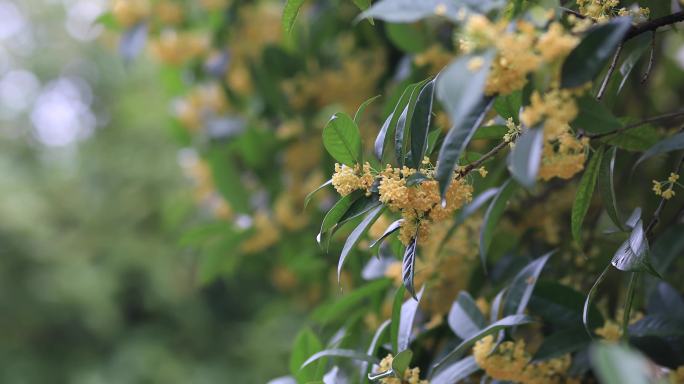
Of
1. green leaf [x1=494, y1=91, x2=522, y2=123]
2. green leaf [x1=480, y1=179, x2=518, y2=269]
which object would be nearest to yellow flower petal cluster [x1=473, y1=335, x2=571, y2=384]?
green leaf [x1=480, y1=179, x2=518, y2=269]

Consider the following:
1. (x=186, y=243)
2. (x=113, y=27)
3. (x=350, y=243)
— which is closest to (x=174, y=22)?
(x=113, y=27)

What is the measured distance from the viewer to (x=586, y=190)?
0.63 m

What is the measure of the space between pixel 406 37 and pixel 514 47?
2.38 ft

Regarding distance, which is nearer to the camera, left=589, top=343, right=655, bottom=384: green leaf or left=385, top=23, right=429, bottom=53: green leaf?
left=589, top=343, right=655, bottom=384: green leaf

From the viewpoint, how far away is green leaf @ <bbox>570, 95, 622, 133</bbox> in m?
0.50

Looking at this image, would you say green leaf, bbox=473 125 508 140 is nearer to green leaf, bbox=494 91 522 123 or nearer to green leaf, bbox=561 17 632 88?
green leaf, bbox=494 91 522 123

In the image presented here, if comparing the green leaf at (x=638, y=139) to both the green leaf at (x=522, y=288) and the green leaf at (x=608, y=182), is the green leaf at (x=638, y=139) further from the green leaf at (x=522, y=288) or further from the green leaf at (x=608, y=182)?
the green leaf at (x=522, y=288)

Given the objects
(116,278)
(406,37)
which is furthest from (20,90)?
(406,37)

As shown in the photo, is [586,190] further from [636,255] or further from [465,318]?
[465,318]

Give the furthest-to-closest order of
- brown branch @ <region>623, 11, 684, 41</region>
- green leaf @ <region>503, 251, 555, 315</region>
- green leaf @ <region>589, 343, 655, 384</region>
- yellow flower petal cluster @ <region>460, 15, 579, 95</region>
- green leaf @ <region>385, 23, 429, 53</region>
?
green leaf @ <region>385, 23, 429, 53</region>, green leaf @ <region>503, 251, 555, 315</region>, brown branch @ <region>623, 11, 684, 41</region>, yellow flower petal cluster @ <region>460, 15, 579, 95</region>, green leaf @ <region>589, 343, 655, 384</region>

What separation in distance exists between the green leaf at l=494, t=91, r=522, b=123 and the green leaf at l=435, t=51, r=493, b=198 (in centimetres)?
11

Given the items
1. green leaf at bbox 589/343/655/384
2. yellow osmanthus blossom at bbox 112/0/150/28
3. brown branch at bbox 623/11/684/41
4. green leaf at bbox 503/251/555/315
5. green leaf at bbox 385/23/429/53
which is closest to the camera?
green leaf at bbox 589/343/655/384

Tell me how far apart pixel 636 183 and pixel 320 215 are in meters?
0.57

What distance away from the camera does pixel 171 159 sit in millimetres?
3451
